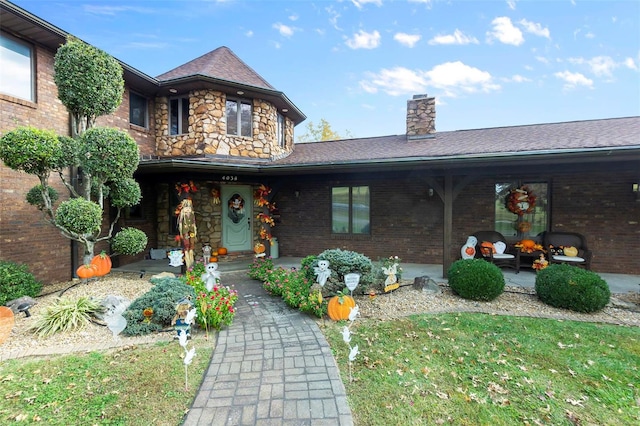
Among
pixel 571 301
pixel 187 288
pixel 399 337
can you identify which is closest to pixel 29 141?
pixel 187 288

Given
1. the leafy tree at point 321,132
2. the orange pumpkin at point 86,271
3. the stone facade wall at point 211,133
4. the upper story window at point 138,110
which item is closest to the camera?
the orange pumpkin at point 86,271

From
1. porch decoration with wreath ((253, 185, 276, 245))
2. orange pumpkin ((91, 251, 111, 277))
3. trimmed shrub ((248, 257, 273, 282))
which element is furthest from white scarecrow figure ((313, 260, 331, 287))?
orange pumpkin ((91, 251, 111, 277))

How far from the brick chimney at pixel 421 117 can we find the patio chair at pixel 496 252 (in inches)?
146

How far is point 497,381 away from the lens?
276 centimetres

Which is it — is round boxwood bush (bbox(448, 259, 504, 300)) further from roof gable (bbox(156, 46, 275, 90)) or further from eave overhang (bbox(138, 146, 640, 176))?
roof gable (bbox(156, 46, 275, 90))

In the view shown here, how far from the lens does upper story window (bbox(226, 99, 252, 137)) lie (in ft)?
28.3

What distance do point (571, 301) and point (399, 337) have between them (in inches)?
125

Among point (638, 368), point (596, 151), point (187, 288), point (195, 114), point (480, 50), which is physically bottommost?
point (638, 368)

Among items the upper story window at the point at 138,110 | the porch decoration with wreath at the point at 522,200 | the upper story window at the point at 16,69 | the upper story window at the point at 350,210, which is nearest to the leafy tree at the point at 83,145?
the upper story window at the point at 16,69

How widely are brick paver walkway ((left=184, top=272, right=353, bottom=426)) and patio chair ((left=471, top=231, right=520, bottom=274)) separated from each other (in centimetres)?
520

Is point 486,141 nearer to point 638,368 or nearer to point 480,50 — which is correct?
point 480,50

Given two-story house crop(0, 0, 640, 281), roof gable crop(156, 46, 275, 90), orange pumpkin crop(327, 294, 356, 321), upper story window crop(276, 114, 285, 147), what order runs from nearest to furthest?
orange pumpkin crop(327, 294, 356, 321) → two-story house crop(0, 0, 640, 281) → roof gable crop(156, 46, 275, 90) → upper story window crop(276, 114, 285, 147)

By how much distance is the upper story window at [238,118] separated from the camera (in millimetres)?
8627

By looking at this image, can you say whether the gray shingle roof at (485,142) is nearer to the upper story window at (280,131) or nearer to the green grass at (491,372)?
the upper story window at (280,131)
